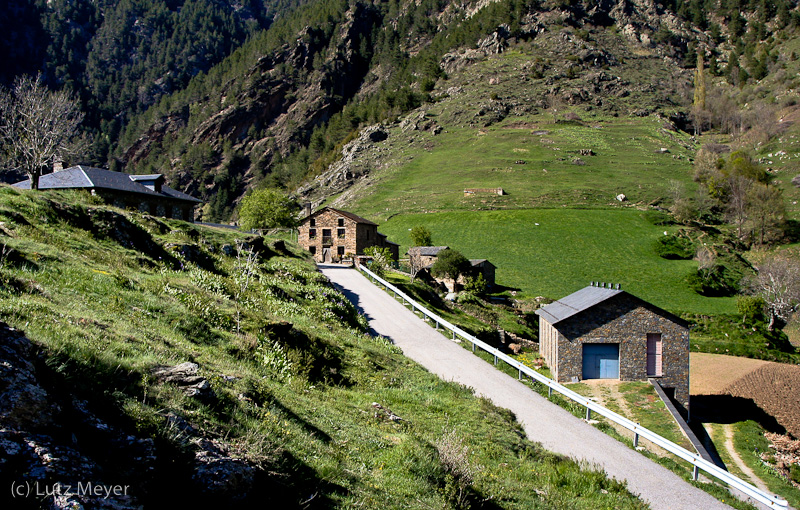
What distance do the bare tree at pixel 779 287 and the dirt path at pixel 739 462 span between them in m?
31.4

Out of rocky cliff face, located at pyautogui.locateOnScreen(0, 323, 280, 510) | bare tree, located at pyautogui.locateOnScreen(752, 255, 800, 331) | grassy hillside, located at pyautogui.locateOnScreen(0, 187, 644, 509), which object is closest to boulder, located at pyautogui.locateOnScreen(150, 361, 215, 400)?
grassy hillside, located at pyautogui.locateOnScreen(0, 187, 644, 509)

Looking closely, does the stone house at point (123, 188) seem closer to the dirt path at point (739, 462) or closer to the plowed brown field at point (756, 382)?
the dirt path at point (739, 462)

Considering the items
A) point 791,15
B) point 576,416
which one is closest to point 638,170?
point 576,416

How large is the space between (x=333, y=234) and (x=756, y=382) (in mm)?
46531

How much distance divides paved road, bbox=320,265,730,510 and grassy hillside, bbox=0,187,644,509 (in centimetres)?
120

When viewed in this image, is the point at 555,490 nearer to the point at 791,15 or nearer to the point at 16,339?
the point at 16,339

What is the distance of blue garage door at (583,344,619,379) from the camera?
84.3ft

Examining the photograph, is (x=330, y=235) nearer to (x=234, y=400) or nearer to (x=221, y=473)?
(x=234, y=400)

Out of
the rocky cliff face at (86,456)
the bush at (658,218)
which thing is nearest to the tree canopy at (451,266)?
the bush at (658,218)

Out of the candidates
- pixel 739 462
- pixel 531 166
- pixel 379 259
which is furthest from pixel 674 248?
pixel 739 462

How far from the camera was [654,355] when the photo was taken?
25656mm

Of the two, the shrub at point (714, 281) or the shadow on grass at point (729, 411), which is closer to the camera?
the shadow on grass at point (729, 411)

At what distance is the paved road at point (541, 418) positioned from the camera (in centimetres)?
1021

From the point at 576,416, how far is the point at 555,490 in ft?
23.0
